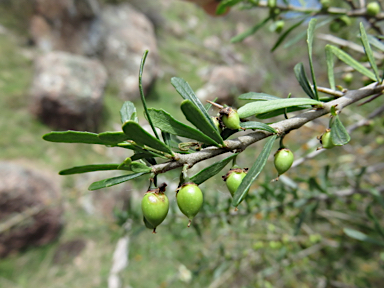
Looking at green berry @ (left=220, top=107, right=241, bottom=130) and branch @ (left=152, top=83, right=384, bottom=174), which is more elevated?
green berry @ (left=220, top=107, right=241, bottom=130)

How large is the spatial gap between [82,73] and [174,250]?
3.81 meters

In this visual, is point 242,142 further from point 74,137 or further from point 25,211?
point 25,211

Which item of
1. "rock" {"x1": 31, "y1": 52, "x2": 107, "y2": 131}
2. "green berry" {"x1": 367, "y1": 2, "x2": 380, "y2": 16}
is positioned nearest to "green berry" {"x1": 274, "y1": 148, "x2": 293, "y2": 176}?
"green berry" {"x1": 367, "y1": 2, "x2": 380, "y2": 16}

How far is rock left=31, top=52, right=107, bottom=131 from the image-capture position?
4.41 meters

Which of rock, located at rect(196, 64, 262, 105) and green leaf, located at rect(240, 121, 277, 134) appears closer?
green leaf, located at rect(240, 121, 277, 134)

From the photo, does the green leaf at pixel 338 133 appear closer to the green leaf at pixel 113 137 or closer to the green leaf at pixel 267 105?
the green leaf at pixel 267 105

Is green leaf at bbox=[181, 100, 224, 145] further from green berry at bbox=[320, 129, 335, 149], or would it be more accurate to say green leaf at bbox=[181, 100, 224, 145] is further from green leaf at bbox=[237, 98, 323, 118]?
green berry at bbox=[320, 129, 335, 149]

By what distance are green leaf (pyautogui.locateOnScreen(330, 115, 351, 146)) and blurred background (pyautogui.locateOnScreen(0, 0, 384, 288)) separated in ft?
0.78

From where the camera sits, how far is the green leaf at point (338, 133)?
1.40ft

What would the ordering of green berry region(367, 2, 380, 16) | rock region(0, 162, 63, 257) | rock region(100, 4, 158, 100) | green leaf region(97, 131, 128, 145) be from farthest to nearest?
1. rock region(100, 4, 158, 100)
2. rock region(0, 162, 63, 257)
3. green berry region(367, 2, 380, 16)
4. green leaf region(97, 131, 128, 145)

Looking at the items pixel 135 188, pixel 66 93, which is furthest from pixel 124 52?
pixel 135 188

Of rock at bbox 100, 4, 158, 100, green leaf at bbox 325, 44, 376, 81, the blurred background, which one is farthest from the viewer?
rock at bbox 100, 4, 158, 100

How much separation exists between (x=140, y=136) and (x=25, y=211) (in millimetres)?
3470

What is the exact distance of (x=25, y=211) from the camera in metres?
3.07
